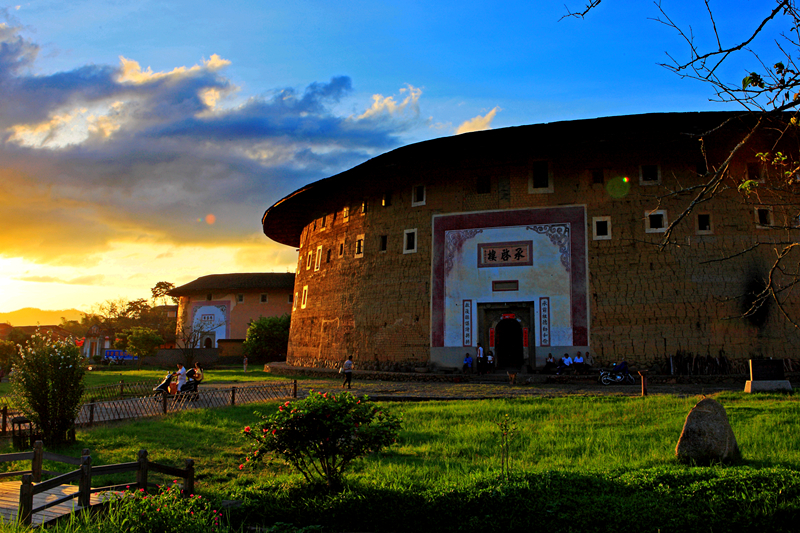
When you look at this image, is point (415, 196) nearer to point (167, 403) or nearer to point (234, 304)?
point (167, 403)

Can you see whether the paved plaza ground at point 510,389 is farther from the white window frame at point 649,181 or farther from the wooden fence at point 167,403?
the white window frame at point 649,181

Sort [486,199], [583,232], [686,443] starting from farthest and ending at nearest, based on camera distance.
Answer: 1. [486,199]
2. [583,232]
3. [686,443]

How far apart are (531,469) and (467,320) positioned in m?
14.5

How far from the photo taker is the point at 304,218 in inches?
1219

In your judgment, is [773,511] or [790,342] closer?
[773,511]

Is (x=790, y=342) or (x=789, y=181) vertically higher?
(x=789, y=181)

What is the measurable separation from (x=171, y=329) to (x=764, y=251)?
49.5m

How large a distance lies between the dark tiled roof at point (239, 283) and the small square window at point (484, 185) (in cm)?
2440

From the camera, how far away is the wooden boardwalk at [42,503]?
211 inches

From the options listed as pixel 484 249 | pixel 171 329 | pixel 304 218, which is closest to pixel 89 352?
pixel 171 329

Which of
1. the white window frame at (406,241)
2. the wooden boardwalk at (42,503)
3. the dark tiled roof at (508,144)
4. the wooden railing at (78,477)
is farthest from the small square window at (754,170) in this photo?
the wooden boardwalk at (42,503)

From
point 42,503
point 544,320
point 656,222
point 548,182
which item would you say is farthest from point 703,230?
point 42,503

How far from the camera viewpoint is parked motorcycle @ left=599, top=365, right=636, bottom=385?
17.4 m

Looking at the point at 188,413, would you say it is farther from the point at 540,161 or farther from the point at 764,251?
the point at 764,251
